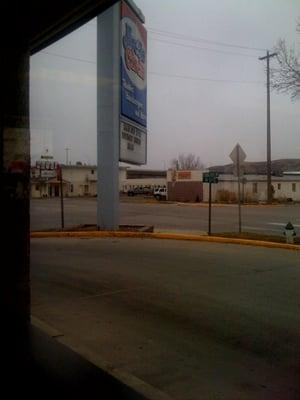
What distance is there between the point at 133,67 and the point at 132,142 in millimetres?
2579

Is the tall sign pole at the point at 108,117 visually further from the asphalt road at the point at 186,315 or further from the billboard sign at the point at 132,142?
the asphalt road at the point at 186,315

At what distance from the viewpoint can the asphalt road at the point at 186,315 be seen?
4809 mm

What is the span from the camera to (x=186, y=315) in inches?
274

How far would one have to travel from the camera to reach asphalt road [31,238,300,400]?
4.81m

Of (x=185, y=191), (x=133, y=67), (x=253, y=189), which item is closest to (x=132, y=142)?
A: (x=133, y=67)

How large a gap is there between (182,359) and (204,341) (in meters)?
0.64

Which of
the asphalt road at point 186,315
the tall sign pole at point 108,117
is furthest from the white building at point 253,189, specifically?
the asphalt road at point 186,315

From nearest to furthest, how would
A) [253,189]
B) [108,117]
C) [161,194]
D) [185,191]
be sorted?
[108,117], [185,191], [253,189], [161,194]

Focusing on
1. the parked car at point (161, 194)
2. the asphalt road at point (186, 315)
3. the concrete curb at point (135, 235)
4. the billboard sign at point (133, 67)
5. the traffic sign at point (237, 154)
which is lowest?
the asphalt road at point (186, 315)

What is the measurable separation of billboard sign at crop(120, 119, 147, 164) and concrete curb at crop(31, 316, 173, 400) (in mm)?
12493

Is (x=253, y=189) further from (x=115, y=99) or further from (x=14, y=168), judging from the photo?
(x=14, y=168)

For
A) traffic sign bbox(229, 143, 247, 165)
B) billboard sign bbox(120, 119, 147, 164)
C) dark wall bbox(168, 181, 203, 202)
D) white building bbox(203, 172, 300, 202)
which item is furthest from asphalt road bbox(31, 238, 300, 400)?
dark wall bbox(168, 181, 203, 202)

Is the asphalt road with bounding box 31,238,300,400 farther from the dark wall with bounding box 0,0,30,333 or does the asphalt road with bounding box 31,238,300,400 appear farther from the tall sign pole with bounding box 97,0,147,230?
the tall sign pole with bounding box 97,0,147,230

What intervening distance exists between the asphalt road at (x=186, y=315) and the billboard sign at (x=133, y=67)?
734 centimetres
